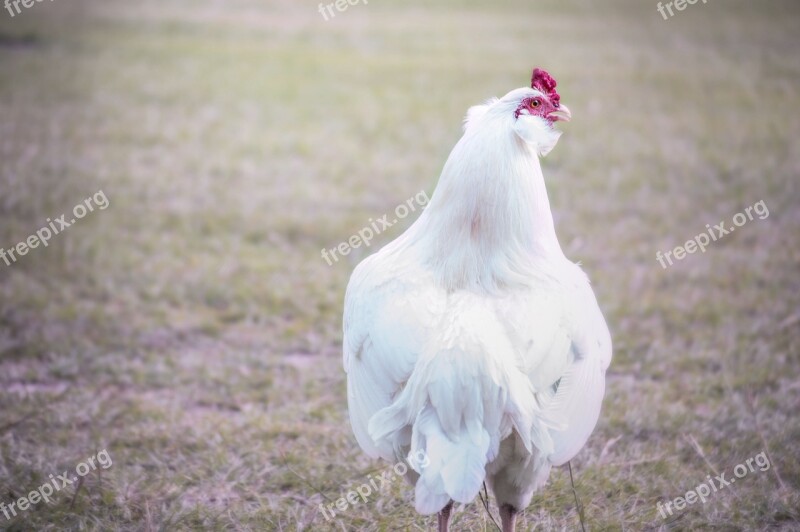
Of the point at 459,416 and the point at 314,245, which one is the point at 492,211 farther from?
the point at 314,245

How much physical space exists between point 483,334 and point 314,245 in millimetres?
4340

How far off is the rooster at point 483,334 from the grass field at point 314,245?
85 cm

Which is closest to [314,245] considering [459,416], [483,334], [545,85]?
[545,85]

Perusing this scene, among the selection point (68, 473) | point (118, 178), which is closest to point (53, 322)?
point (68, 473)

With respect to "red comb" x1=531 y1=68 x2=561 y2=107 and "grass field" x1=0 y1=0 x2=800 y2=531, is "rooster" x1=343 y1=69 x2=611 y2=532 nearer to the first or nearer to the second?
"red comb" x1=531 y1=68 x2=561 y2=107

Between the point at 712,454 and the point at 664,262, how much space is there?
2.77m

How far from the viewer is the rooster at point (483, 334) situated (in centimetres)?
295

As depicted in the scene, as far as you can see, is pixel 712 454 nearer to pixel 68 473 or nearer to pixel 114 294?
pixel 68 473

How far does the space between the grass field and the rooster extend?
2.79 feet

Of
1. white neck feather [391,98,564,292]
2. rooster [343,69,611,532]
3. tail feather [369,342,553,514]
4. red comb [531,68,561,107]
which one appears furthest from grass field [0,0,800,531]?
red comb [531,68,561,107]

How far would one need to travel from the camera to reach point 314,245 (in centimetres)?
727

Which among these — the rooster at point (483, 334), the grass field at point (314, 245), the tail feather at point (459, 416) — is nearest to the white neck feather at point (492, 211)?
the rooster at point (483, 334)

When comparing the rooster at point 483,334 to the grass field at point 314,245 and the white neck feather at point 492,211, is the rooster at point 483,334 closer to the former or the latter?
the white neck feather at point 492,211

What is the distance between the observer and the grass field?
4184mm
